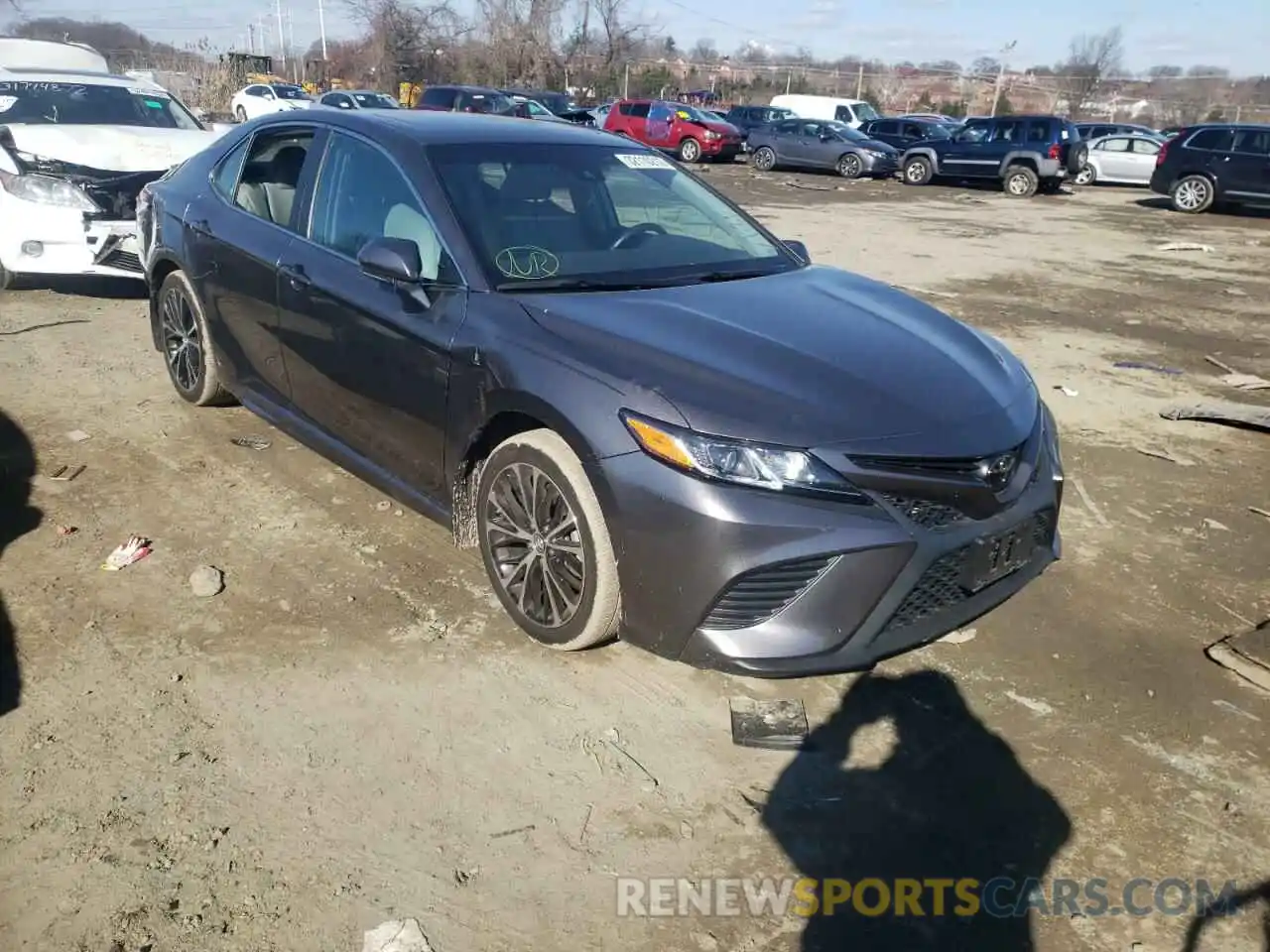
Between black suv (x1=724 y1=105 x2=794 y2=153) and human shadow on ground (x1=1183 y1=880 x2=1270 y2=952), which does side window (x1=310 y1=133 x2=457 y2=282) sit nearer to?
human shadow on ground (x1=1183 y1=880 x2=1270 y2=952)

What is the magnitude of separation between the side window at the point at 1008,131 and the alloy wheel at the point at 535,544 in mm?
23110

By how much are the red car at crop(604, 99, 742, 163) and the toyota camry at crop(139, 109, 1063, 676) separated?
2302 cm

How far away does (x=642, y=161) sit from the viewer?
14.2 ft

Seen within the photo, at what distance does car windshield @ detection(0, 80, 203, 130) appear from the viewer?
802 cm

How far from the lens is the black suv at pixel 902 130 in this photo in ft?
92.7

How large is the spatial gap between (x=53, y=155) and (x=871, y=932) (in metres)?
7.87

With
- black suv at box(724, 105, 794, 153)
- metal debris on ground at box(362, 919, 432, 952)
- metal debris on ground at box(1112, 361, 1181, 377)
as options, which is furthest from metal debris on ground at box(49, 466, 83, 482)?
black suv at box(724, 105, 794, 153)

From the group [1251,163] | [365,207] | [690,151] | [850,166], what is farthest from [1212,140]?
[365,207]

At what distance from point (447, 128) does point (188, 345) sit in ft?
6.96

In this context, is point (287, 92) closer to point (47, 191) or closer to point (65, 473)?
point (47, 191)

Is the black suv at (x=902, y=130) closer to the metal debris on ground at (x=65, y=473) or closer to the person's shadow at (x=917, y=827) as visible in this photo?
the metal debris on ground at (x=65, y=473)

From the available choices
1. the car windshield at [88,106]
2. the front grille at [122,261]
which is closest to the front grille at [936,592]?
the front grille at [122,261]

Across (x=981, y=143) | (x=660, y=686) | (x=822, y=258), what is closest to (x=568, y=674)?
(x=660, y=686)

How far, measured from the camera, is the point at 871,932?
2.26 m
